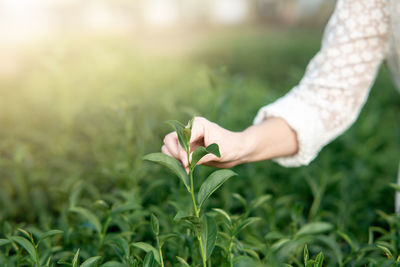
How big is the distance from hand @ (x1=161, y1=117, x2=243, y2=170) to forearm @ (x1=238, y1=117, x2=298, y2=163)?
3 cm

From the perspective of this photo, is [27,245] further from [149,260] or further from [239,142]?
[239,142]

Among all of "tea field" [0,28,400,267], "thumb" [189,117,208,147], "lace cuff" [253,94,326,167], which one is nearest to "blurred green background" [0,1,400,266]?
"tea field" [0,28,400,267]

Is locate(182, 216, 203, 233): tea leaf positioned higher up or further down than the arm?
further down

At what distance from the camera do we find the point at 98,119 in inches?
108

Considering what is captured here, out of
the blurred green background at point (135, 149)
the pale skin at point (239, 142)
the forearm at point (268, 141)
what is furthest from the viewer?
the blurred green background at point (135, 149)

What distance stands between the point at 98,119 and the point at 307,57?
532cm

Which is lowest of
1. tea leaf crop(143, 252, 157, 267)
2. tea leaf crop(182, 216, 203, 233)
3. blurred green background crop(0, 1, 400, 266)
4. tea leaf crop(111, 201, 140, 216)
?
blurred green background crop(0, 1, 400, 266)

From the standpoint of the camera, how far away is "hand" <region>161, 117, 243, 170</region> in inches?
32.9

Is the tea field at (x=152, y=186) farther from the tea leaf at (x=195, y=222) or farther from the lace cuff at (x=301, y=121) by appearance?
the lace cuff at (x=301, y=121)

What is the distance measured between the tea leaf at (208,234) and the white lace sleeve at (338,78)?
432mm

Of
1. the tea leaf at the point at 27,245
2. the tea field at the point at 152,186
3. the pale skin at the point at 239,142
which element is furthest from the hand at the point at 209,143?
the tea leaf at the point at 27,245

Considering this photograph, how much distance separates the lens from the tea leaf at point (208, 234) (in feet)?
2.65

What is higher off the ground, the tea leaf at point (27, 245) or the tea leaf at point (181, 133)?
the tea leaf at point (181, 133)

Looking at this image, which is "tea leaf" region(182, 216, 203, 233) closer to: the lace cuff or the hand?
the hand
